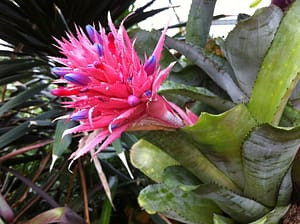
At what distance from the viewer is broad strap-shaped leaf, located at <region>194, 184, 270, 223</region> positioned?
0.41m

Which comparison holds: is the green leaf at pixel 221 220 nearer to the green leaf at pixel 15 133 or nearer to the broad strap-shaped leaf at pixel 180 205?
the broad strap-shaped leaf at pixel 180 205

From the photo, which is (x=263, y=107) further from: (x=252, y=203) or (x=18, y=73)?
(x=18, y=73)

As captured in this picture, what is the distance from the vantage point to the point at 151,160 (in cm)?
52

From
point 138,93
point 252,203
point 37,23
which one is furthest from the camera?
point 37,23

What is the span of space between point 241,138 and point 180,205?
0.43 ft

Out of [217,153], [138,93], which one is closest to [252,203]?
[217,153]

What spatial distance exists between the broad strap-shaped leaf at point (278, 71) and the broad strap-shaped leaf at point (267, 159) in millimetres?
37

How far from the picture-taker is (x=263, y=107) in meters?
0.40

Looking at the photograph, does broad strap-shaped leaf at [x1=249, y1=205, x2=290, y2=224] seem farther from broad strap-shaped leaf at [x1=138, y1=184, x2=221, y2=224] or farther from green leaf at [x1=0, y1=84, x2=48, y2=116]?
green leaf at [x1=0, y1=84, x2=48, y2=116]

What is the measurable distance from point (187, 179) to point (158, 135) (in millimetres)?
94

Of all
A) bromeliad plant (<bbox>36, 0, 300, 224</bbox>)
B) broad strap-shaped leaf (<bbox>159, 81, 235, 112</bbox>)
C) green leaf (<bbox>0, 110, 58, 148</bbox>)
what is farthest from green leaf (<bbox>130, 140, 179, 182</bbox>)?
green leaf (<bbox>0, 110, 58, 148</bbox>)

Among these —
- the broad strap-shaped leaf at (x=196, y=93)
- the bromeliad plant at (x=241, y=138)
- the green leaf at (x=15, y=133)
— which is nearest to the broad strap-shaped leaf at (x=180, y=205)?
the bromeliad plant at (x=241, y=138)

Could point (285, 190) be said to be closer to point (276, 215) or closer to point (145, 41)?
point (276, 215)

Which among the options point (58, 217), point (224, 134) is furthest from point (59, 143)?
point (224, 134)
